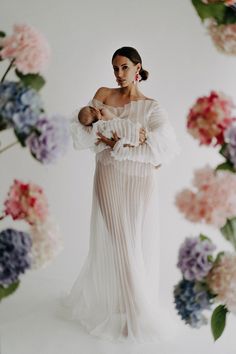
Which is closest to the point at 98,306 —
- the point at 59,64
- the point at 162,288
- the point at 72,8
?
the point at 162,288

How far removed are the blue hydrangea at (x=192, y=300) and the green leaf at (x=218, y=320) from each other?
0.03 m

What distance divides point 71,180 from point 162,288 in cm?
70

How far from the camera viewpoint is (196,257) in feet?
4.89

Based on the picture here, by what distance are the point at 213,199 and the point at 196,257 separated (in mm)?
188

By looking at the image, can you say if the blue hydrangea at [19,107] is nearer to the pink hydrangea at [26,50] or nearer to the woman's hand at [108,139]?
the pink hydrangea at [26,50]

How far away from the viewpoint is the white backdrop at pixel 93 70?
7.66 feet

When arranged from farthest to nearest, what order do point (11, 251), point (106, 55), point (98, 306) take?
point (106, 55)
point (98, 306)
point (11, 251)

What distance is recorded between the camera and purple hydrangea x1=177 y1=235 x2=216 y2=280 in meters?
1.48

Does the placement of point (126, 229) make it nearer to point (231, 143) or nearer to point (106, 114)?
point (106, 114)

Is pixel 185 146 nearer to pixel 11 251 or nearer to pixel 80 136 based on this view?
pixel 80 136

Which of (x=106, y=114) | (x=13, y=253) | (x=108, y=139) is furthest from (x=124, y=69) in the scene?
(x=13, y=253)

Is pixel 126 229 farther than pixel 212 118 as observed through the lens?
Yes

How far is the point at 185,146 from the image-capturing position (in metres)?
2.55

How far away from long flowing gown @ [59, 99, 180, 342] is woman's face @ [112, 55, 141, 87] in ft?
0.32
